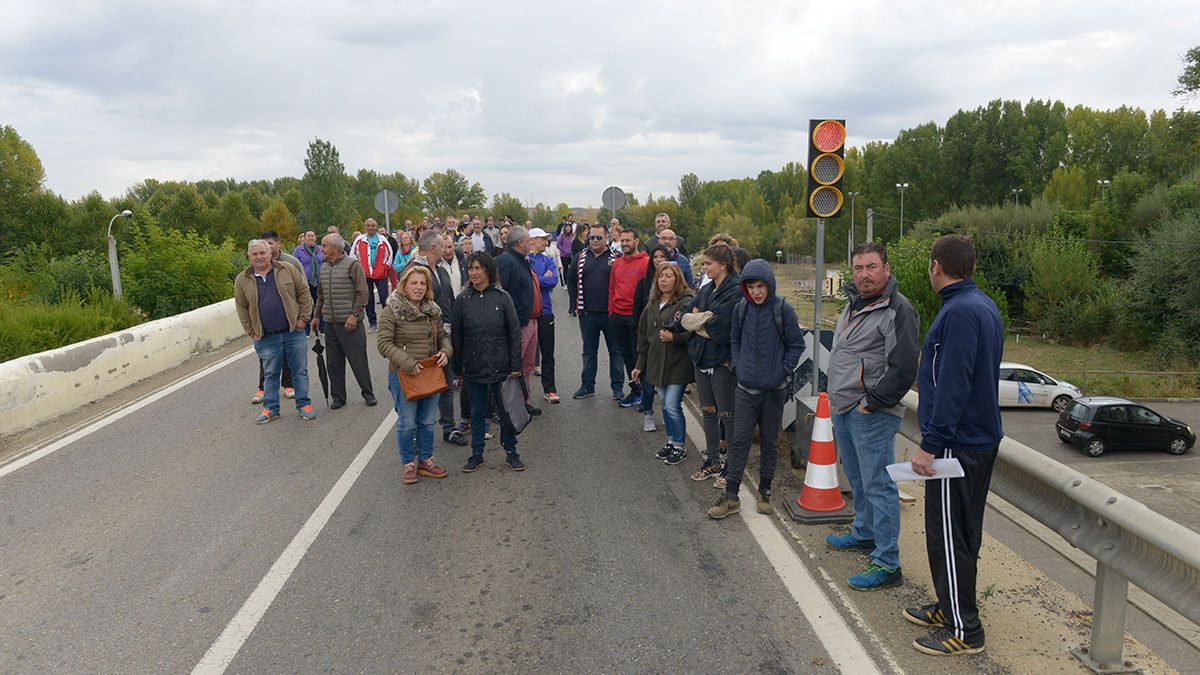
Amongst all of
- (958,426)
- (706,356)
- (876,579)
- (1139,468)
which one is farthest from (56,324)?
(1139,468)

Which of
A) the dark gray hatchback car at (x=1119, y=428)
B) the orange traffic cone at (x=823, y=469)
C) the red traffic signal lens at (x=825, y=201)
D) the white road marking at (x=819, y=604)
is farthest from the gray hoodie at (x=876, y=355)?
the dark gray hatchback car at (x=1119, y=428)

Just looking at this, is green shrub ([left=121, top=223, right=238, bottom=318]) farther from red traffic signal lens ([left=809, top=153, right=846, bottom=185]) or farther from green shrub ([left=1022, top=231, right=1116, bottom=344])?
green shrub ([left=1022, top=231, right=1116, bottom=344])

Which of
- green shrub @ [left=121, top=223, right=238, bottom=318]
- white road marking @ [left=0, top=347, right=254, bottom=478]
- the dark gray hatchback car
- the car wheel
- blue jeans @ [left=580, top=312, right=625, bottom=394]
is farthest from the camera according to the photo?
the car wheel

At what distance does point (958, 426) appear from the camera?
3.63 meters

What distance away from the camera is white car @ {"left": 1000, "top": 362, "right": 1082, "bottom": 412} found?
27.0 metres

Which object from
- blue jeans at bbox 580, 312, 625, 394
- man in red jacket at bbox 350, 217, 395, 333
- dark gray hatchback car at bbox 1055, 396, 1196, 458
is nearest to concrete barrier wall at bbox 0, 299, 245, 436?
man in red jacket at bbox 350, 217, 395, 333

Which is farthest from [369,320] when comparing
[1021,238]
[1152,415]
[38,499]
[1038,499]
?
[1021,238]

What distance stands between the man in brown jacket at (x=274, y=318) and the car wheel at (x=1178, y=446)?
23946 millimetres

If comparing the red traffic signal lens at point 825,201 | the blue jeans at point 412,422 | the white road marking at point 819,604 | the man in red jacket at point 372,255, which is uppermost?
the red traffic signal lens at point 825,201

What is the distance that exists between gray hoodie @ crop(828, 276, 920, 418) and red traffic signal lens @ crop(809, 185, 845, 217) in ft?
5.33

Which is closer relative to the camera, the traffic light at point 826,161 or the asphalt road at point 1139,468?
the traffic light at point 826,161

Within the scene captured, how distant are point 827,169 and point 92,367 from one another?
8.59 m

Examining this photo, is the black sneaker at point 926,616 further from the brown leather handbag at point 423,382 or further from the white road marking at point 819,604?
the brown leather handbag at point 423,382

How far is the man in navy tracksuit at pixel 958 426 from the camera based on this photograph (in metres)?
3.56
